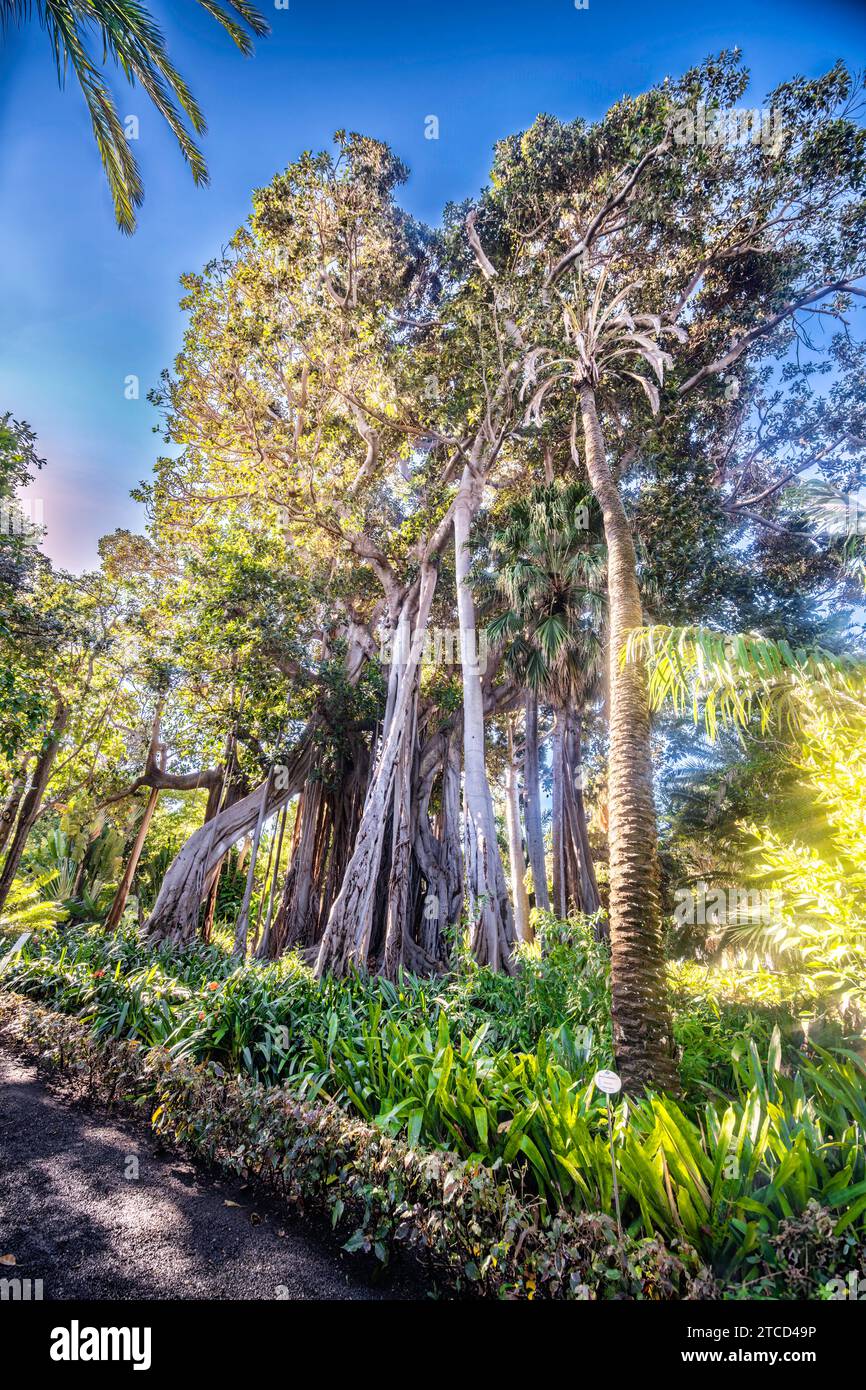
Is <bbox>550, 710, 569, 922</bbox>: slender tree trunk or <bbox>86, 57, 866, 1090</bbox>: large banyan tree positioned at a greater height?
<bbox>86, 57, 866, 1090</bbox>: large banyan tree

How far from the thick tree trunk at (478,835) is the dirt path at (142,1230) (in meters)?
4.23

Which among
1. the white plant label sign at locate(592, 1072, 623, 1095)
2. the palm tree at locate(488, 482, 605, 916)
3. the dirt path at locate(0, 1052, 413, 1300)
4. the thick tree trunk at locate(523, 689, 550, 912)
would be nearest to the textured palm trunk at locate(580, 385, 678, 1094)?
the white plant label sign at locate(592, 1072, 623, 1095)

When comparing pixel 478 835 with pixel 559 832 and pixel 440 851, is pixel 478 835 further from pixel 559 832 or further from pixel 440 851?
pixel 559 832

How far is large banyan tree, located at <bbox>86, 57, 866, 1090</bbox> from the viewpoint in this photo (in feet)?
25.8

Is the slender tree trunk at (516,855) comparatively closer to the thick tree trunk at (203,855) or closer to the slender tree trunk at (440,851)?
the slender tree trunk at (440,851)

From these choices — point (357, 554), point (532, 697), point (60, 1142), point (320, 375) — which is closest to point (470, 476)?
point (357, 554)

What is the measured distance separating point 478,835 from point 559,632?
418cm

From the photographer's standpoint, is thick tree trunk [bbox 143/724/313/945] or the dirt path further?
thick tree trunk [bbox 143/724/313/945]

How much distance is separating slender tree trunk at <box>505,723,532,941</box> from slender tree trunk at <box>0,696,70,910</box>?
9.24 m

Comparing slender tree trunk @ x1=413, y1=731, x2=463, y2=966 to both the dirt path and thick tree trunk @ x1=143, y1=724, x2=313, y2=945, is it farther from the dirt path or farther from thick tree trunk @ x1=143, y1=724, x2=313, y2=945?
the dirt path

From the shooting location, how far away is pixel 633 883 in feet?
11.2

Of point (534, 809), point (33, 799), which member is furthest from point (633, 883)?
point (33, 799)

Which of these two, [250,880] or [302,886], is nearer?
[250,880]

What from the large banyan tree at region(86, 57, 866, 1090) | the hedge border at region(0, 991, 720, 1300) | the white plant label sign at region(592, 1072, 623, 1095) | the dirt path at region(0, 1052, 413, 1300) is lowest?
the dirt path at region(0, 1052, 413, 1300)
